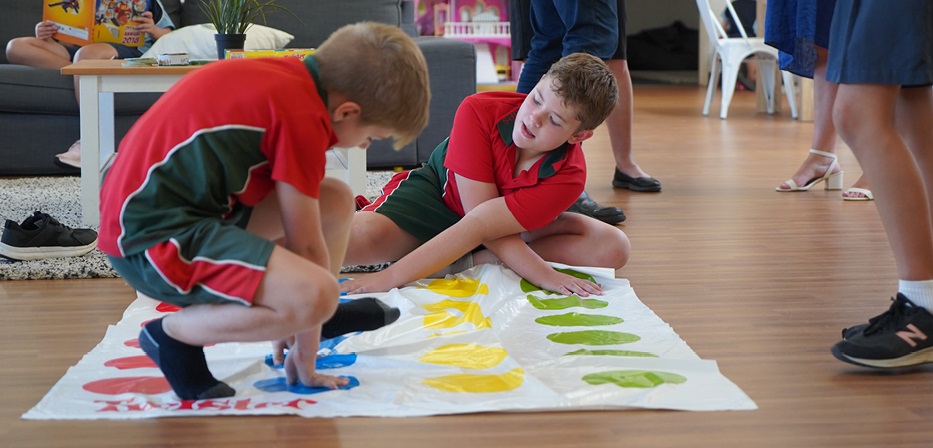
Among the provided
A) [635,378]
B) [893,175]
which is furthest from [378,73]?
[893,175]

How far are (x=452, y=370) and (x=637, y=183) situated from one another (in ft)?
5.94

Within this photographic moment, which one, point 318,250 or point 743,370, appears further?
point 743,370

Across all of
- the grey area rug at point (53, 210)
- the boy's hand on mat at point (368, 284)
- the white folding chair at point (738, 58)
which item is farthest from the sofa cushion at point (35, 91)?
the white folding chair at point (738, 58)

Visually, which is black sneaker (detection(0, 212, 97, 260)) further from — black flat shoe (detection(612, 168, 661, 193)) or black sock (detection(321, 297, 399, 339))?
black flat shoe (detection(612, 168, 661, 193))

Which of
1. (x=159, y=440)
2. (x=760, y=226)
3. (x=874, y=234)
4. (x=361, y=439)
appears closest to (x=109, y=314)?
(x=159, y=440)

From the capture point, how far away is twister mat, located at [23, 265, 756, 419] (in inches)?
50.8

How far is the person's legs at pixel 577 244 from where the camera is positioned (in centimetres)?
204

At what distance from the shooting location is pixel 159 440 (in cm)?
119

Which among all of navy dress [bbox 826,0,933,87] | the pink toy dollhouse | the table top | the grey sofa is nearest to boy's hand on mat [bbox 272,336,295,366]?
navy dress [bbox 826,0,933,87]

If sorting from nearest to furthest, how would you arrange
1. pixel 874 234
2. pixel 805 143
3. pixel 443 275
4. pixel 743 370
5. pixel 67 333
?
1. pixel 743 370
2. pixel 67 333
3. pixel 443 275
4. pixel 874 234
5. pixel 805 143

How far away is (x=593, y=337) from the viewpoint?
1585 millimetres

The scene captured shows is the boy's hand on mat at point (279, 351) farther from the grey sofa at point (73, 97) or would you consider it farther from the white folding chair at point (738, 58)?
the white folding chair at point (738, 58)

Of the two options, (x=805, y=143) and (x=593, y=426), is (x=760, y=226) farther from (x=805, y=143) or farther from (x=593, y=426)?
(x=805, y=143)

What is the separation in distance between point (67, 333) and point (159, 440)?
1.77 ft
